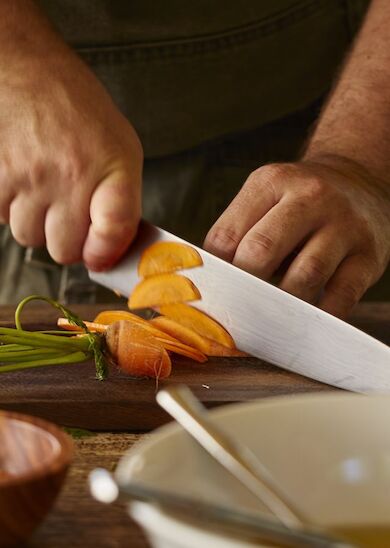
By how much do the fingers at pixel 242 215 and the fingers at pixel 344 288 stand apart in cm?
13

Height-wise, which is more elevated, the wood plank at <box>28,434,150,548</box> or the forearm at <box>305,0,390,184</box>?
the wood plank at <box>28,434,150,548</box>

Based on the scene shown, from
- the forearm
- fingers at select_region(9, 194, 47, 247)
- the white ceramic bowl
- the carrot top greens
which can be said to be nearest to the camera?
the white ceramic bowl

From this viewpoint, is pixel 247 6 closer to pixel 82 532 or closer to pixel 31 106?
pixel 31 106

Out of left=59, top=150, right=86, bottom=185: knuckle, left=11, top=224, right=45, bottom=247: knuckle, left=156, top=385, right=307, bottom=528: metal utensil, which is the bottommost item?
left=11, top=224, right=45, bottom=247: knuckle

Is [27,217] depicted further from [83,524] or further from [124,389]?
[83,524]

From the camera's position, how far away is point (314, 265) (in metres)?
1.58

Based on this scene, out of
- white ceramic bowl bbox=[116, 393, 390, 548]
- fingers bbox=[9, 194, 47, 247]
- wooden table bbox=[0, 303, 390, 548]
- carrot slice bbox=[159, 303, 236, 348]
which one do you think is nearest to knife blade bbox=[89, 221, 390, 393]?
carrot slice bbox=[159, 303, 236, 348]

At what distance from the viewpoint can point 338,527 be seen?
2.68 ft

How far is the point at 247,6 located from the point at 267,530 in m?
1.56

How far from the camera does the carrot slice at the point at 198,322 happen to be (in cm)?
154

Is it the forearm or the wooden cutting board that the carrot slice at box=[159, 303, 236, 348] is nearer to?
the wooden cutting board

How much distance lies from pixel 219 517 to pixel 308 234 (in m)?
0.95

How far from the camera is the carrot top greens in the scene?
1380 millimetres

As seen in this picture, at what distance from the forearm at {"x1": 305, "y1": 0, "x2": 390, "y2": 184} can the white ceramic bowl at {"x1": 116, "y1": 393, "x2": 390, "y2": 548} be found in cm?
104
